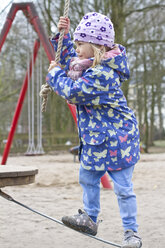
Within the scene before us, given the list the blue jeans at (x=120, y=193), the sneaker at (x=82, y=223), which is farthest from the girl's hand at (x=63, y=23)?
the sneaker at (x=82, y=223)

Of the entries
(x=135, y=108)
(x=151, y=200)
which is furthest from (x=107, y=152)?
(x=135, y=108)

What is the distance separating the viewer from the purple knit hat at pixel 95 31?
2.29 m

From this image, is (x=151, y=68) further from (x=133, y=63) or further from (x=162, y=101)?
(x=162, y=101)

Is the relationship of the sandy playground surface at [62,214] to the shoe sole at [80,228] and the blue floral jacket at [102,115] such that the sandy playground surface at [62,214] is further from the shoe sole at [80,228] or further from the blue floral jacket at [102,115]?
the blue floral jacket at [102,115]

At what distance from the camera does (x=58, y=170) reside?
8.09 m

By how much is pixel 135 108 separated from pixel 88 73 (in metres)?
17.9

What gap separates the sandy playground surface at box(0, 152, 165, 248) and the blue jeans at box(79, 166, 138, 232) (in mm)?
665

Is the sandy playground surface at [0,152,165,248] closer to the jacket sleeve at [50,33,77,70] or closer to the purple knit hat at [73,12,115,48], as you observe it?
the jacket sleeve at [50,33,77,70]

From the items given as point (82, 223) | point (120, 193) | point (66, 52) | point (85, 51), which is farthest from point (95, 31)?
point (82, 223)

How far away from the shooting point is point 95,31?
7.50 feet

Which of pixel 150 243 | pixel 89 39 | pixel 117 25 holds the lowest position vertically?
pixel 150 243

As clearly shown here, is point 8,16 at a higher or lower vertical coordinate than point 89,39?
higher

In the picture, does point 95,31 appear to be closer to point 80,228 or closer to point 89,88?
point 89,88

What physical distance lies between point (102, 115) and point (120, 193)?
0.44m
